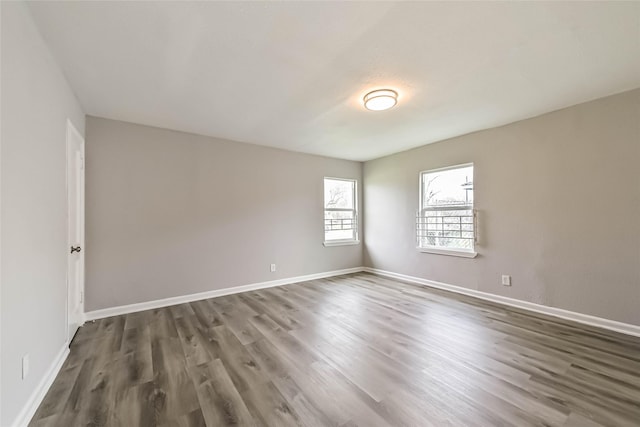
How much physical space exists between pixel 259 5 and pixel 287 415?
247 centimetres

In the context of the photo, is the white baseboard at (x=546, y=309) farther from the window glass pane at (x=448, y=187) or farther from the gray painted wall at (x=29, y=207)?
the gray painted wall at (x=29, y=207)

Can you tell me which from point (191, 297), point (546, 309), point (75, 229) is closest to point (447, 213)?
point (546, 309)

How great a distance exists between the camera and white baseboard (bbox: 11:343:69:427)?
57.3 inches

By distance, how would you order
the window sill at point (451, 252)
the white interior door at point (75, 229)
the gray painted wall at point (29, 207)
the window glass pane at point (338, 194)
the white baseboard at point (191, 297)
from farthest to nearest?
1. the window glass pane at point (338, 194)
2. the window sill at point (451, 252)
3. the white baseboard at point (191, 297)
4. the white interior door at point (75, 229)
5. the gray painted wall at point (29, 207)

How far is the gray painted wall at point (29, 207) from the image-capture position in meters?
1.35

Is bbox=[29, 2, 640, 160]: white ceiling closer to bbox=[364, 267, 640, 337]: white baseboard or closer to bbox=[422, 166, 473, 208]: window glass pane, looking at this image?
bbox=[422, 166, 473, 208]: window glass pane

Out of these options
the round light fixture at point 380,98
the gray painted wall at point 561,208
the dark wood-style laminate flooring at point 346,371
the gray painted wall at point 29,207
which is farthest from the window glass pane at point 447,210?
the gray painted wall at point 29,207

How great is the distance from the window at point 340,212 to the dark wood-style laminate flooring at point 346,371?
227 centimetres

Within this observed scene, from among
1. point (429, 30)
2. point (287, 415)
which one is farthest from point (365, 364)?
point (429, 30)

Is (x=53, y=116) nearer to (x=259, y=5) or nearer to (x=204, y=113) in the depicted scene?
(x=204, y=113)

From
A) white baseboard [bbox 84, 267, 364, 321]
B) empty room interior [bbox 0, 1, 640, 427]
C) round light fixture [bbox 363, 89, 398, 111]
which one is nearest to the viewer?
empty room interior [bbox 0, 1, 640, 427]

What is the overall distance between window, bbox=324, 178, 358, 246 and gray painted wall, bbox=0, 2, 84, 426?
388 centimetres

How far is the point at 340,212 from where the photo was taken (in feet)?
18.1

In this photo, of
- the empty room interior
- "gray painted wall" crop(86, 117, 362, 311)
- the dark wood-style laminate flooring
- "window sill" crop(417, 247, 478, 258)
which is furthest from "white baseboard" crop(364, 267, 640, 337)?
"gray painted wall" crop(86, 117, 362, 311)
